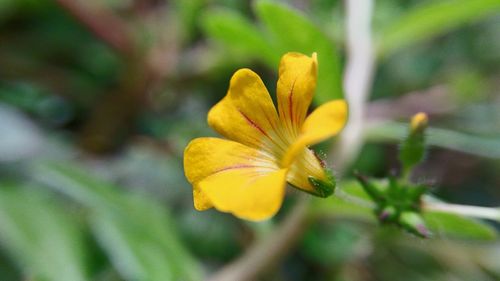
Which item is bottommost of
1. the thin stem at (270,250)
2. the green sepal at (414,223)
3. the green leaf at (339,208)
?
the thin stem at (270,250)

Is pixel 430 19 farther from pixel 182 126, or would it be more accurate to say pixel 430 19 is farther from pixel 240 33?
pixel 182 126

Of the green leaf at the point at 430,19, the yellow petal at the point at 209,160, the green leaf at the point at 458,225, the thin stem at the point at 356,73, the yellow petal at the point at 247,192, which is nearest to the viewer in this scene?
the yellow petal at the point at 247,192

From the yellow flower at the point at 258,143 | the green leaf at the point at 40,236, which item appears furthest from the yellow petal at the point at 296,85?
the green leaf at the point at 40,236

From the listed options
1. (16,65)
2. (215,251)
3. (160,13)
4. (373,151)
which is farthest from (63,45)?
(373,151)

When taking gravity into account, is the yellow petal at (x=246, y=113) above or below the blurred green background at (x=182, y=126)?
above

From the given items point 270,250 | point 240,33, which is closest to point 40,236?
point 270,250

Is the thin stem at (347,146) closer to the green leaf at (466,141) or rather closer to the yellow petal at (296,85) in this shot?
the green leaf at (466,141)
